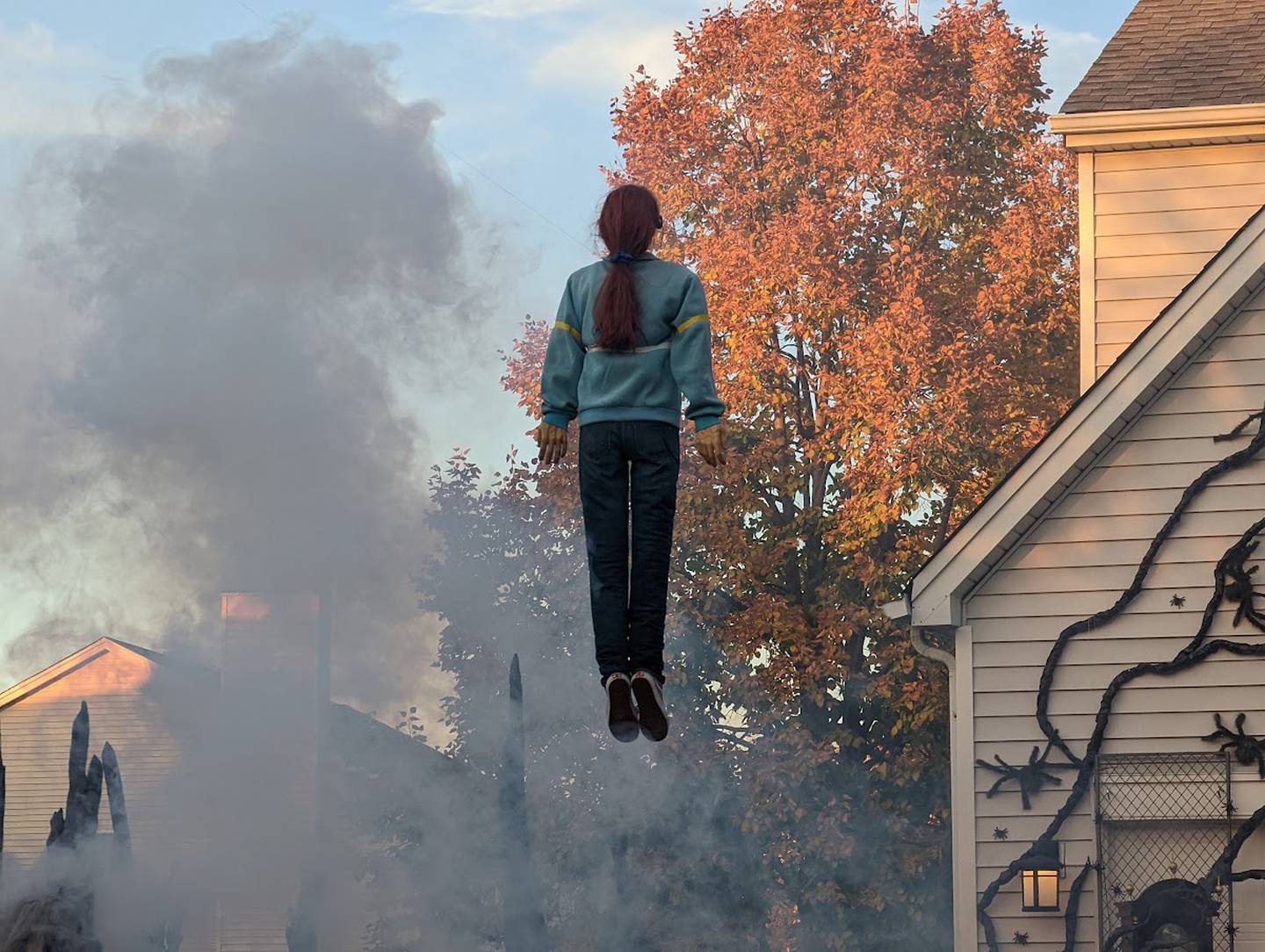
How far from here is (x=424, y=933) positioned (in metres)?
20.5

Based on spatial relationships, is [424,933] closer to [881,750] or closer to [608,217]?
[881,750]

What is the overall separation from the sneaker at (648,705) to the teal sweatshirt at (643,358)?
871 mm

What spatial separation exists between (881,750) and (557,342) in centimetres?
1534

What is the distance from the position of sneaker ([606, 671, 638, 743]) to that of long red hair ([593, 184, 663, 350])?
112 centimetres

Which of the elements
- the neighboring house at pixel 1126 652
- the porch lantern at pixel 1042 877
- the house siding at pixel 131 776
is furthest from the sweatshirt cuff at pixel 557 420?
the house siding at pixel 131 776

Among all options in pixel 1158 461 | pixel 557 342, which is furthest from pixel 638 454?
pixel 1158 461

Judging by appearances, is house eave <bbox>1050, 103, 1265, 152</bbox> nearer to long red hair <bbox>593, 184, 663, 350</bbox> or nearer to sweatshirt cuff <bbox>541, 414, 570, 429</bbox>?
long red hair <bbox>593, 184, 663, 350</bbox>

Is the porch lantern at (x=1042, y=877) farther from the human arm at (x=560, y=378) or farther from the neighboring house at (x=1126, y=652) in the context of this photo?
the human arm at (x=560, y=378)

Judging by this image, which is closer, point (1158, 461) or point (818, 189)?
point (1158, 461)

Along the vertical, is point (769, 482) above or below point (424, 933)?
above

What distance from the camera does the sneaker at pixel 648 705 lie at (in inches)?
239

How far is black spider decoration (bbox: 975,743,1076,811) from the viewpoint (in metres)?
12.2

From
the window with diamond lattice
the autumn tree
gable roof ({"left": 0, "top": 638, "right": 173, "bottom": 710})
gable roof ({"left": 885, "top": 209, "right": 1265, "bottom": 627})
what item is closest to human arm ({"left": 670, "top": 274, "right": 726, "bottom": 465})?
gable roof ({"left": 885, "top": 209, "right": 1265, "bottom": 627})

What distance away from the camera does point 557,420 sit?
6.20 m
